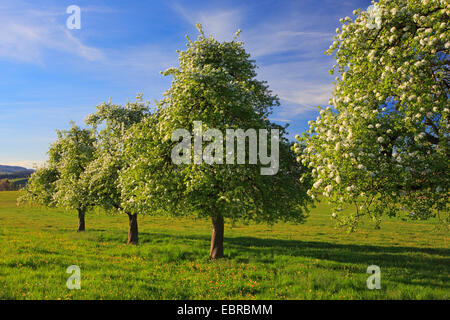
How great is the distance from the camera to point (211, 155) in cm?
1540

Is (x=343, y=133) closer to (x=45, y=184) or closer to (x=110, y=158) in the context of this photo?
(x=110, y=158)

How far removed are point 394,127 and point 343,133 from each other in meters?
1.92

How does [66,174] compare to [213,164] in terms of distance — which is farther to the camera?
[66,174]

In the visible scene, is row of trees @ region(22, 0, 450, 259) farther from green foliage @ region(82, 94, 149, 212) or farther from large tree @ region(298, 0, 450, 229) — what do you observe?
green foliage @ region(82, 94, 149, 212)

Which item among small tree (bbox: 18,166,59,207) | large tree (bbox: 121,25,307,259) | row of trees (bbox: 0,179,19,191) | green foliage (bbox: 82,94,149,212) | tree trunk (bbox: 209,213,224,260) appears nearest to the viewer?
large tree (bbox: 121,25,307,259)

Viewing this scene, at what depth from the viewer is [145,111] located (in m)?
28.2

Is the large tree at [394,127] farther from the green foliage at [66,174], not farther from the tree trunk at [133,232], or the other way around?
the green foliage at [66,174]

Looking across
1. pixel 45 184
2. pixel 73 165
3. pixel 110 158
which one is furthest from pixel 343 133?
pixel 45 184

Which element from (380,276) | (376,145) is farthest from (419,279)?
(376,145)

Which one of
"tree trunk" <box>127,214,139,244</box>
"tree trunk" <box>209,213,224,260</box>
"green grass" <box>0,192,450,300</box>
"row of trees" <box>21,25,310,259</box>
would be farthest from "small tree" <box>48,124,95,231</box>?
"tree trunk" <box>209,213,224,260</box>

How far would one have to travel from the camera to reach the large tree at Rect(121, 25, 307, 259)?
15430mm

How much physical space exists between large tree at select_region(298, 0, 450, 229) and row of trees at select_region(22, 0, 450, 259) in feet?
0.16

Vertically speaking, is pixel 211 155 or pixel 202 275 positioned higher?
pixel 211 155
